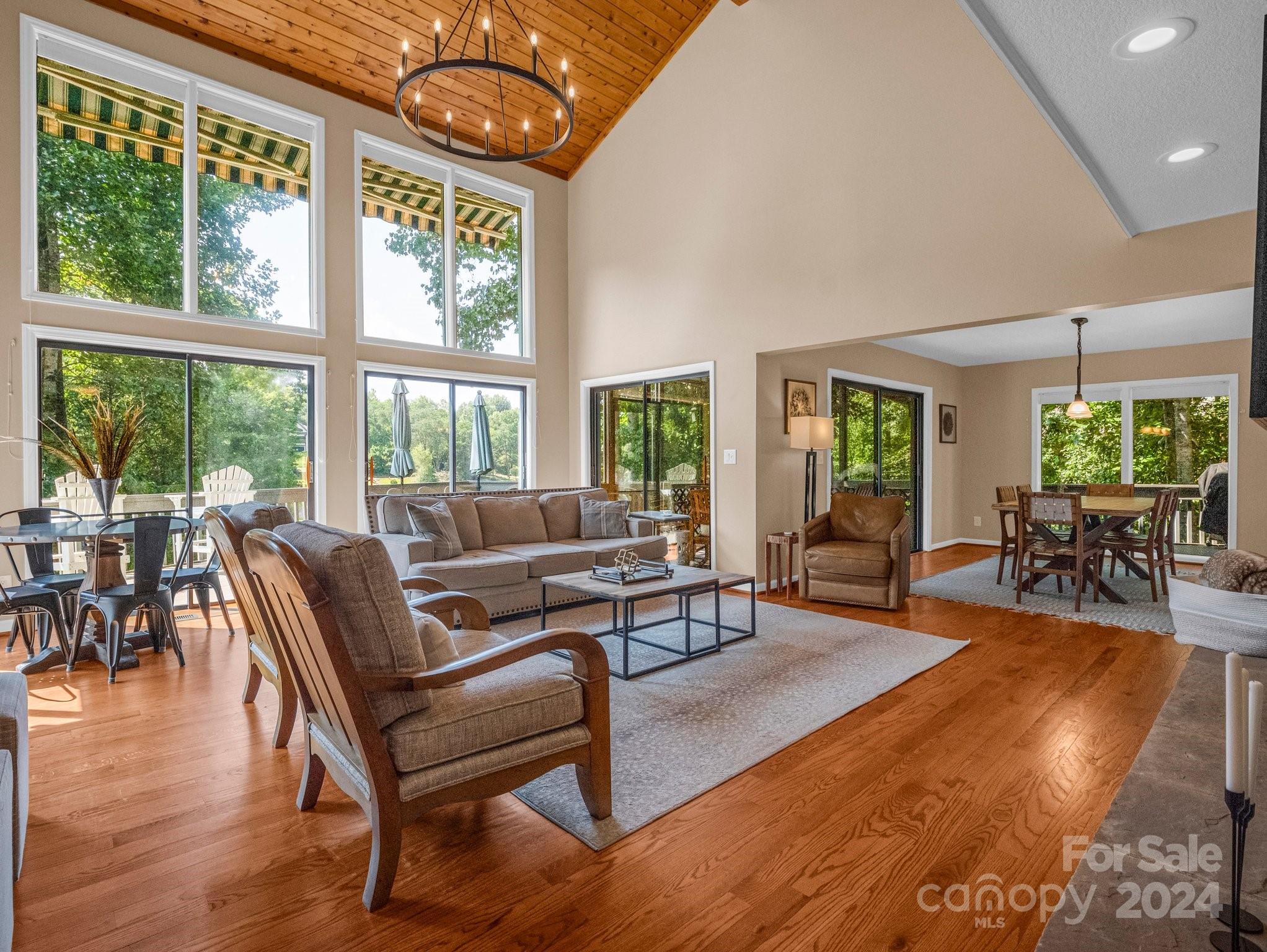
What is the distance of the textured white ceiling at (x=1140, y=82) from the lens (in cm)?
189

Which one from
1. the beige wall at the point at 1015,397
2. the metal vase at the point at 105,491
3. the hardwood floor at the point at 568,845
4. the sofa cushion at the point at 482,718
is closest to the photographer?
the hardwood floor at the point at 568,845

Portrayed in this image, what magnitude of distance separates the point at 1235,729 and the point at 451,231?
7.34 m

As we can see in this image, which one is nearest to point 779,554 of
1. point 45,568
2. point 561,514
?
point 561,514

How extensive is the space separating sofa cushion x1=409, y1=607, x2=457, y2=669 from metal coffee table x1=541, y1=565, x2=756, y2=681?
1458mm

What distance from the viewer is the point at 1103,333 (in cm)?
689

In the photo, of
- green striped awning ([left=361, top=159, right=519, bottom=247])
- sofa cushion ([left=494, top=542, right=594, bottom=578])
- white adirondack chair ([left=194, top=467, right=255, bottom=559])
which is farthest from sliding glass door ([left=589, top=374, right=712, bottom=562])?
white adirondack chair ([left=194, top=467, right=255, bottom=559])

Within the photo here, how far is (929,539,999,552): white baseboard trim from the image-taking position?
8609mm

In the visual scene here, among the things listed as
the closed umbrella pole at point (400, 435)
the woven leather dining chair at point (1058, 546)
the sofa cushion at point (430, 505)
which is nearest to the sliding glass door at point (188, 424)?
the closed umbrella pole at point (400, 435)

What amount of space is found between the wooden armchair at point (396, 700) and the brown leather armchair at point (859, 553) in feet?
12.0

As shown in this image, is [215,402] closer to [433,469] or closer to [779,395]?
[433,469]

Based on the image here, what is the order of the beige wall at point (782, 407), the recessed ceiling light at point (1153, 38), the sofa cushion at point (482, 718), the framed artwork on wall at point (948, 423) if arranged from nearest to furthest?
1. the sofa cushion at point (482, 718)
2. the recessed ceiling light at point (1153, 38)
3. the beige wall at point (782, 407)
4. the framed artwork on wall at point (948, 423)

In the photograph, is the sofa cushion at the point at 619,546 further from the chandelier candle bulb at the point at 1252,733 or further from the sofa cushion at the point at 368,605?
the chandelier candle bulb at the point at 1252,733

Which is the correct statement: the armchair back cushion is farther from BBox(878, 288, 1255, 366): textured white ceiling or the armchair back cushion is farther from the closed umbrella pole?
the closed umbrella pole

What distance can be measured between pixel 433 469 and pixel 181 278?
2720 millimetres
